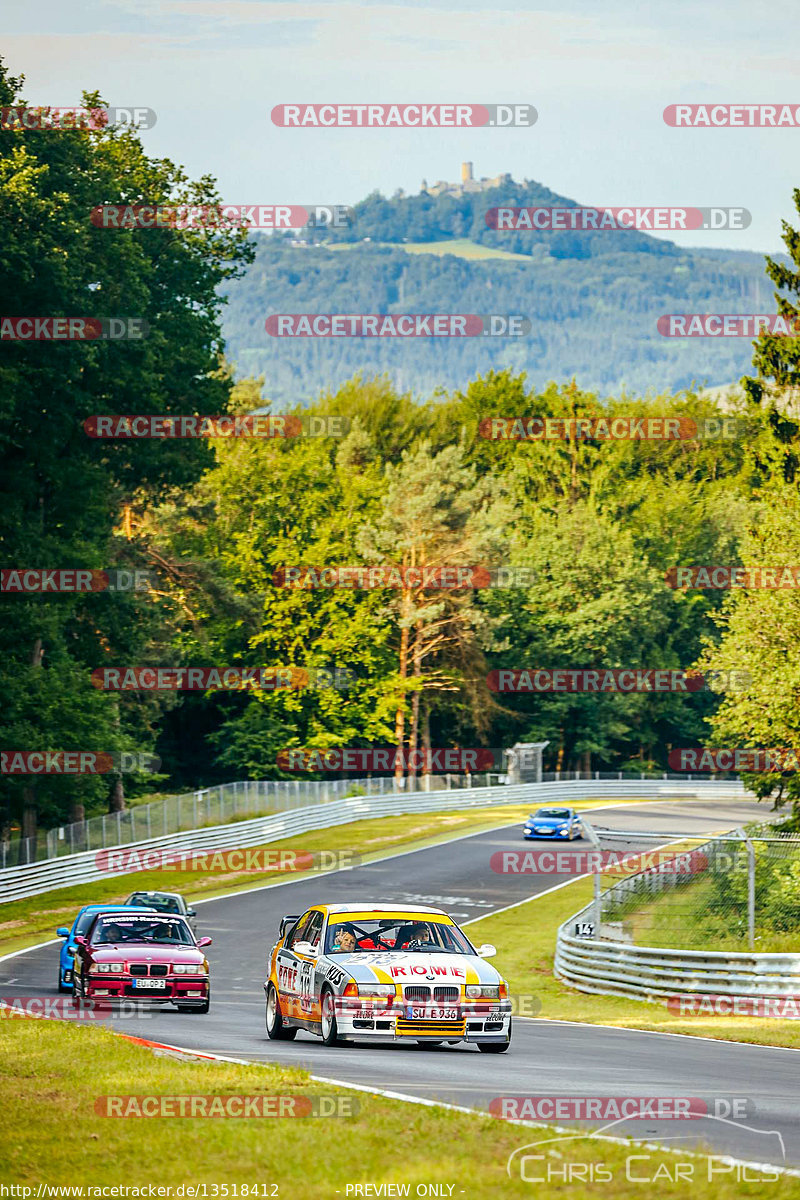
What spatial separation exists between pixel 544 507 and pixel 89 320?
60.6 m

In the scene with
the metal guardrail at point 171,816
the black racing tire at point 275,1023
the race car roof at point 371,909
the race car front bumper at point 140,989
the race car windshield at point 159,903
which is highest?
the race car roof at point 371,909

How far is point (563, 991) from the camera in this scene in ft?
93.1

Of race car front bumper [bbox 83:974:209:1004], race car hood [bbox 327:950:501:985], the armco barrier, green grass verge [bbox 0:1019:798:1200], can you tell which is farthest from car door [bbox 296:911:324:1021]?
the armco barrier

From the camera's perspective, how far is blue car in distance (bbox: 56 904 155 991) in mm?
22828

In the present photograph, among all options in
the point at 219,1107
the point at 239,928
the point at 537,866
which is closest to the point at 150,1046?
the point at 219,1107

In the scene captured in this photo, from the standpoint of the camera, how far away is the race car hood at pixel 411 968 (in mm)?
15852

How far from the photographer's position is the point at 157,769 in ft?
252

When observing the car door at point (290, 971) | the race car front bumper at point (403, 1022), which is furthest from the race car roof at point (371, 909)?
the race car front bumper at point (403, 1022)

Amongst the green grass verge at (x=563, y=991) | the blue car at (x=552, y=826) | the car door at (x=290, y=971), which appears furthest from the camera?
the blue car at (x=552, y=826)

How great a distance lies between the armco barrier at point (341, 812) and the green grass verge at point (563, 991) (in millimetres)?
11953

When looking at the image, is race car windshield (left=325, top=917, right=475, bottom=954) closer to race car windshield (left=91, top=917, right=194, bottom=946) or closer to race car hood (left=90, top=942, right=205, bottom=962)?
race car hood (left=90, top=942, right=205, bottom=962)

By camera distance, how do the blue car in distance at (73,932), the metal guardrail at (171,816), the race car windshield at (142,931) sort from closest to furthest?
the race car windshield at (142,931) → the blue car in distance at (73,932) → the metal guardrail at (171,816)

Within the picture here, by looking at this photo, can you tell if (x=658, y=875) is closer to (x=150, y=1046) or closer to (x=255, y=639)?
(x=150, y=1046)

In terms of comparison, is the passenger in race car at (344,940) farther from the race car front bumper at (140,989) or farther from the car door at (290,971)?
the race car front bumper at (140,989)
